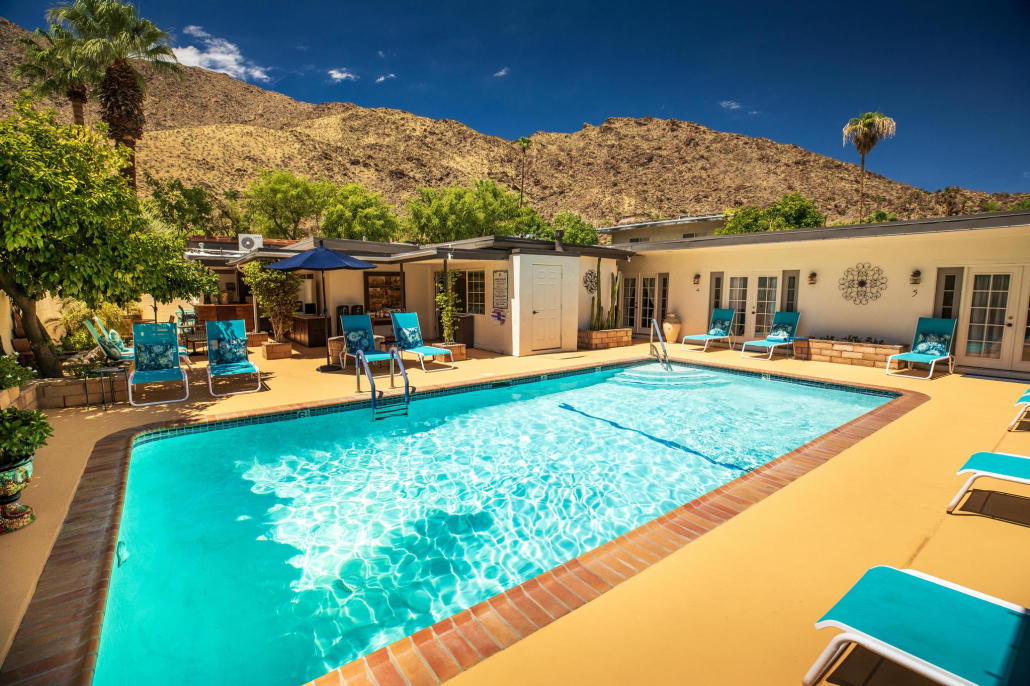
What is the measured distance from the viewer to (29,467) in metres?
3.15

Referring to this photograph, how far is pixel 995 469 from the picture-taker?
10.6ft

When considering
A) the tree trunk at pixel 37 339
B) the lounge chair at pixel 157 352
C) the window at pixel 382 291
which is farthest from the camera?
the window at pixel 382 291

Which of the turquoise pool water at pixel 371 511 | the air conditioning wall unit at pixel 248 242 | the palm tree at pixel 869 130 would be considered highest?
the palm tree at pixel 869 130

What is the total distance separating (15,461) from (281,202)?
115 feet

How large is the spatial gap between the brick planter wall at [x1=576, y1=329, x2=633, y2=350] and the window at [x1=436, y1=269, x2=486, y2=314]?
2614 millimetres

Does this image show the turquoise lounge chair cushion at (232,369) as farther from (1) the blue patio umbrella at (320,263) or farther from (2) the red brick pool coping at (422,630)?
(2) the red brick pool coping at (422,630)

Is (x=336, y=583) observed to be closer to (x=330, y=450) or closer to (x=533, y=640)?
(x=533, y=640)

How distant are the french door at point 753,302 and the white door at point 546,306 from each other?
4.67 m

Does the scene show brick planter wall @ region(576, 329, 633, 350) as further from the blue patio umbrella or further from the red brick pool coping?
the red brick pool coping

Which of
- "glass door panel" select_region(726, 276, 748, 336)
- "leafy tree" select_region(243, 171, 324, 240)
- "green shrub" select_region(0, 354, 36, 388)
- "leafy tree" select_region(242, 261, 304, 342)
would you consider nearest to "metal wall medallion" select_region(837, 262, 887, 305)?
"glass door panel" select_region(726, 276, 748, 336)

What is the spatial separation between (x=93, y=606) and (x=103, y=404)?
5146mm

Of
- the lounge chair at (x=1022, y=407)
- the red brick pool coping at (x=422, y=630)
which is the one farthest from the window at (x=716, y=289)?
the red brick pool coping at (x=422, y=630)

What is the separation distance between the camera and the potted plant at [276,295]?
10.5m

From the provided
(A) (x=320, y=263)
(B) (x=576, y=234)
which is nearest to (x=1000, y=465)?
(A) (x=320, y=263)
